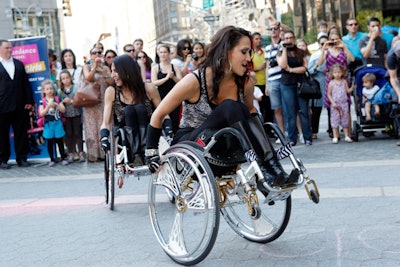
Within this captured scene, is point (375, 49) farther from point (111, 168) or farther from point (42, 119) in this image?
point (111, 168)

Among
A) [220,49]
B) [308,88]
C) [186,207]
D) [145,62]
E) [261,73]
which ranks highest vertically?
[145,62]

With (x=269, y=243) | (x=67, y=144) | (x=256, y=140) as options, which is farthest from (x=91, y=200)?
(x=67, y=144)

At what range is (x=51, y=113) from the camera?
10.4 metres

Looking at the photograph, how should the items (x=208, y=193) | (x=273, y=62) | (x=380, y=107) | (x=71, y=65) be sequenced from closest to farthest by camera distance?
(x=208, y=193)
(x=380, y=107)
(x=273, y=62)
(x=71, y=65)

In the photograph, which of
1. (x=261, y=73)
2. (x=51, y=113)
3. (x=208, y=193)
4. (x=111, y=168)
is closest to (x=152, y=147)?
(x=208, y=193)

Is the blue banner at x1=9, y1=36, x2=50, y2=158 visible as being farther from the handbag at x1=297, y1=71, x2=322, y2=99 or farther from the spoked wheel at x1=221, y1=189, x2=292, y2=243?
the spoked wheel at x1=221, y1=189, x2=292, y2=243

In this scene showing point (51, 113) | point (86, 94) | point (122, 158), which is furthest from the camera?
point (51, 113)

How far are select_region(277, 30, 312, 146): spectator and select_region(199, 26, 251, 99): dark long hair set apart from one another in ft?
18.6

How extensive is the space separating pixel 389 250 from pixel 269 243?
2.78 feet

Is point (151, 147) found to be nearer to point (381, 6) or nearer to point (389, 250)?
point (389, 250)

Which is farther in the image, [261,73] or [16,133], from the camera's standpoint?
[261,73]

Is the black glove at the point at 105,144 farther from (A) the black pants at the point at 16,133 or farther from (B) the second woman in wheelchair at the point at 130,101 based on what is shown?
(A) the black pants at the point at 16,133

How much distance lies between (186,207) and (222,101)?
28.8 inches

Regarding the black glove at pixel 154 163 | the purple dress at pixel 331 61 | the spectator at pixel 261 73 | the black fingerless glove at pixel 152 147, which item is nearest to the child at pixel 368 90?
the purple dress at pixel 331 61
